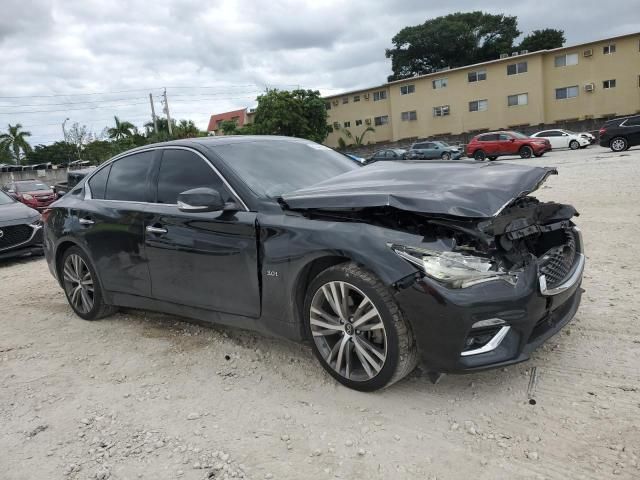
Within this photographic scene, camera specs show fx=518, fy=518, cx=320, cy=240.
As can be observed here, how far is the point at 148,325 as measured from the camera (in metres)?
4.72

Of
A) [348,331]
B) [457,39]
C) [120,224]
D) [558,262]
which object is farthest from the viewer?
[457,39]

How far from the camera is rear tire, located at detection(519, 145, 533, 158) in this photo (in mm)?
26516

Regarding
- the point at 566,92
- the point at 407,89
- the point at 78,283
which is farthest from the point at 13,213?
the point at 407,89

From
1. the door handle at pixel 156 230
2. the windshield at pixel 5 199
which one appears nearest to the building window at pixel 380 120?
the windshield at pixel 5 199

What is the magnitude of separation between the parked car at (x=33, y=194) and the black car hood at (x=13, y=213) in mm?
7786

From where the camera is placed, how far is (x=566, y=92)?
1556 inches

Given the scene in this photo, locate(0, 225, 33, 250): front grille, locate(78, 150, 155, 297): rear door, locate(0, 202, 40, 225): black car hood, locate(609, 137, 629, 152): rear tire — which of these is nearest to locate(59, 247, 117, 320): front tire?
locate(78, 150, 155, 297): rear door

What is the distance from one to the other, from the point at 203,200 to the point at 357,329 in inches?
52.0

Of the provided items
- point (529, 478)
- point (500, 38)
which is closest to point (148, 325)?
point (529, 478)

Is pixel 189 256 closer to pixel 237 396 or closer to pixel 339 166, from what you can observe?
pixel 237 396

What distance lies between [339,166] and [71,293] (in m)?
2.91

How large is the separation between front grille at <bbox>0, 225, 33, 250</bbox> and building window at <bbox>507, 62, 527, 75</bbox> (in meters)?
40.4

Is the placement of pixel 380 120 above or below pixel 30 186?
above

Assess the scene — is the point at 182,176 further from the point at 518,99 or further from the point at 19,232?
the point at 518,99
